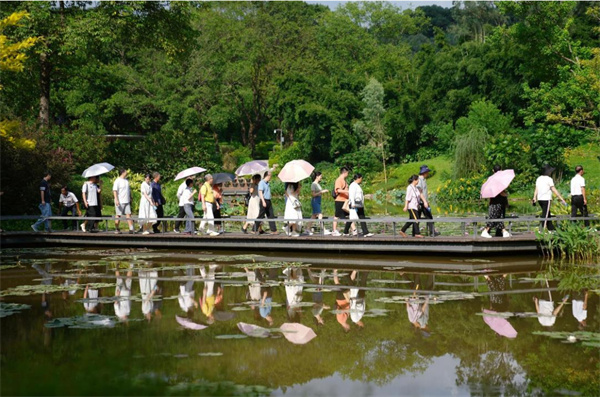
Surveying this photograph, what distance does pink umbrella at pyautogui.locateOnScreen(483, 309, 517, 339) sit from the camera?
10344 mm

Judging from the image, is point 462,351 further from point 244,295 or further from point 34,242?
point 34,242

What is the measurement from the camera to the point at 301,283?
14688mm

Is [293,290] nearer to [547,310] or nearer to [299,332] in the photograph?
[299,332]

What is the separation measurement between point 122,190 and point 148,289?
7.48 metres

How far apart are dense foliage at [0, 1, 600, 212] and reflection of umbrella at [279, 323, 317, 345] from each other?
16.3m

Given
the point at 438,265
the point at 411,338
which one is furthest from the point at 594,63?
the point at 411,338

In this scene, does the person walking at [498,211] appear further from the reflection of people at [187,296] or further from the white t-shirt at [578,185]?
the reflection of people at [187,296]

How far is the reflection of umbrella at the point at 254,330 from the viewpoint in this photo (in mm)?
10445

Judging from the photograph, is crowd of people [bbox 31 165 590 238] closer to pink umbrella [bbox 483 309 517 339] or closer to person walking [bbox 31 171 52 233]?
person walking [bbox 31 171 52 233]

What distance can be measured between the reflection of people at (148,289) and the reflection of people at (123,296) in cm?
23

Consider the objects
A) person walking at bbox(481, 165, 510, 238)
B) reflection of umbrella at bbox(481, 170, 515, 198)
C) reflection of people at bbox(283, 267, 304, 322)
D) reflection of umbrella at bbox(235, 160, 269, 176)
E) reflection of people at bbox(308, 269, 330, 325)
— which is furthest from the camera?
reflection of umbrella at bbox(235, 160, 269, 176)

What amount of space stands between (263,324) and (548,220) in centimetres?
903

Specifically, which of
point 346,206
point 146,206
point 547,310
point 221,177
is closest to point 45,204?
point 146,206

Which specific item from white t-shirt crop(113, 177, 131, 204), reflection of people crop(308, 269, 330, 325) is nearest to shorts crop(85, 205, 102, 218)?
white t-shirt crop(113, 177, 131, 204)
